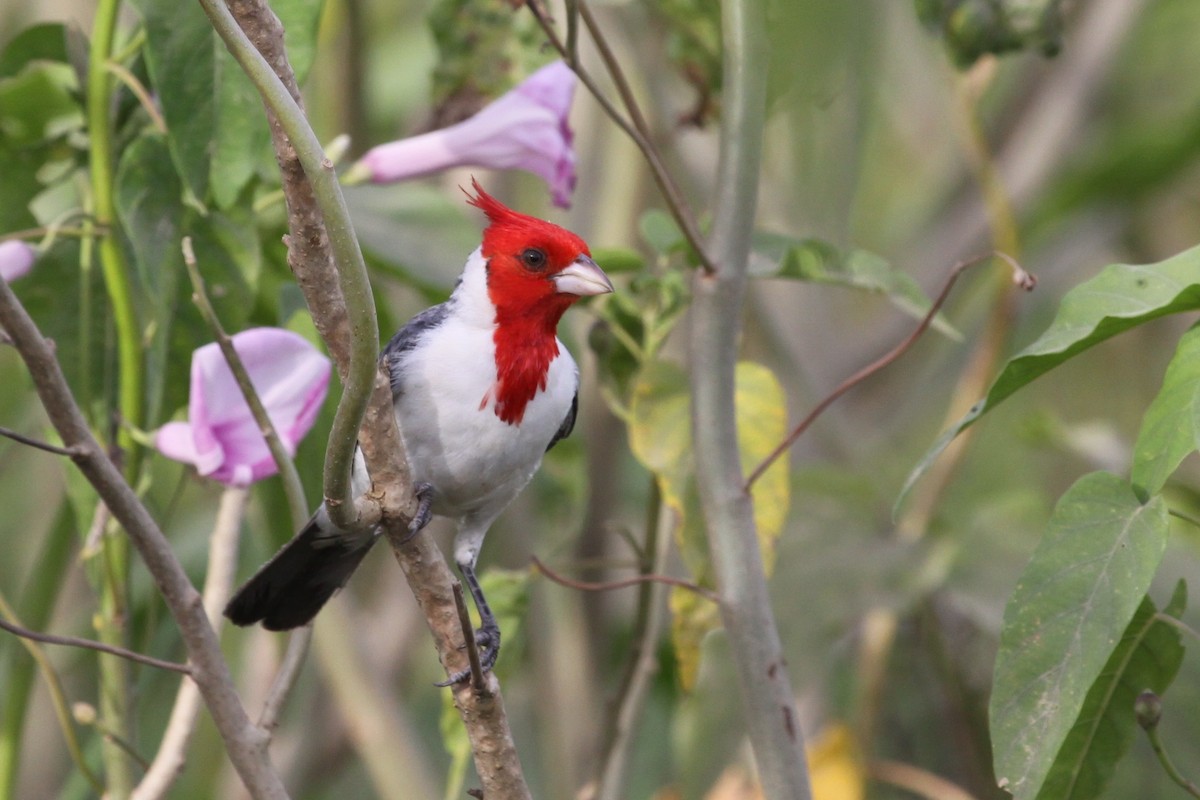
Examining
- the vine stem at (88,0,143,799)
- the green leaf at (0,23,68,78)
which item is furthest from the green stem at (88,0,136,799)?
the green leaf at (0,23,68,78)

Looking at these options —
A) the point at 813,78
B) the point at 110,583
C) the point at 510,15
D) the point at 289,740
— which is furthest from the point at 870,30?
the point at 289,740

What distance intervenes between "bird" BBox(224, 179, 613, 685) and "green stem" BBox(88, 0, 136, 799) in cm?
16

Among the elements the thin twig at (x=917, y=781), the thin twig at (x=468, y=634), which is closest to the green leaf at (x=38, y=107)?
the thin twig at (x=468, y=634)

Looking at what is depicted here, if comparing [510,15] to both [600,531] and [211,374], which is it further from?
[600,531]

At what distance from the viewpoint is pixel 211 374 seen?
1.94 meters

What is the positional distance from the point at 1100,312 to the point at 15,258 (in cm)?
141

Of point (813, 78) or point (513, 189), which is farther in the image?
point (513, 189)

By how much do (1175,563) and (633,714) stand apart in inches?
60.8

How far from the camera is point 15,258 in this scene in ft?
6.48

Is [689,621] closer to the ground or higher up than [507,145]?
closer to the ground

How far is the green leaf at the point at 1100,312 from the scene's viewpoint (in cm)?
158

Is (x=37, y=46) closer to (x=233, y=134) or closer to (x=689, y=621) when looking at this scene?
(x=233, y=134)

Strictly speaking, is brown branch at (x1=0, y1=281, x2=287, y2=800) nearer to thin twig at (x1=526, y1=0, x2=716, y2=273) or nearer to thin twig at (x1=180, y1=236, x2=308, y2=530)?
thin twig at (x1=180, y1=236, x2=308, y2=530)

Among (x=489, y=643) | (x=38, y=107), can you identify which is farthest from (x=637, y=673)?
(x=38, y=107)
